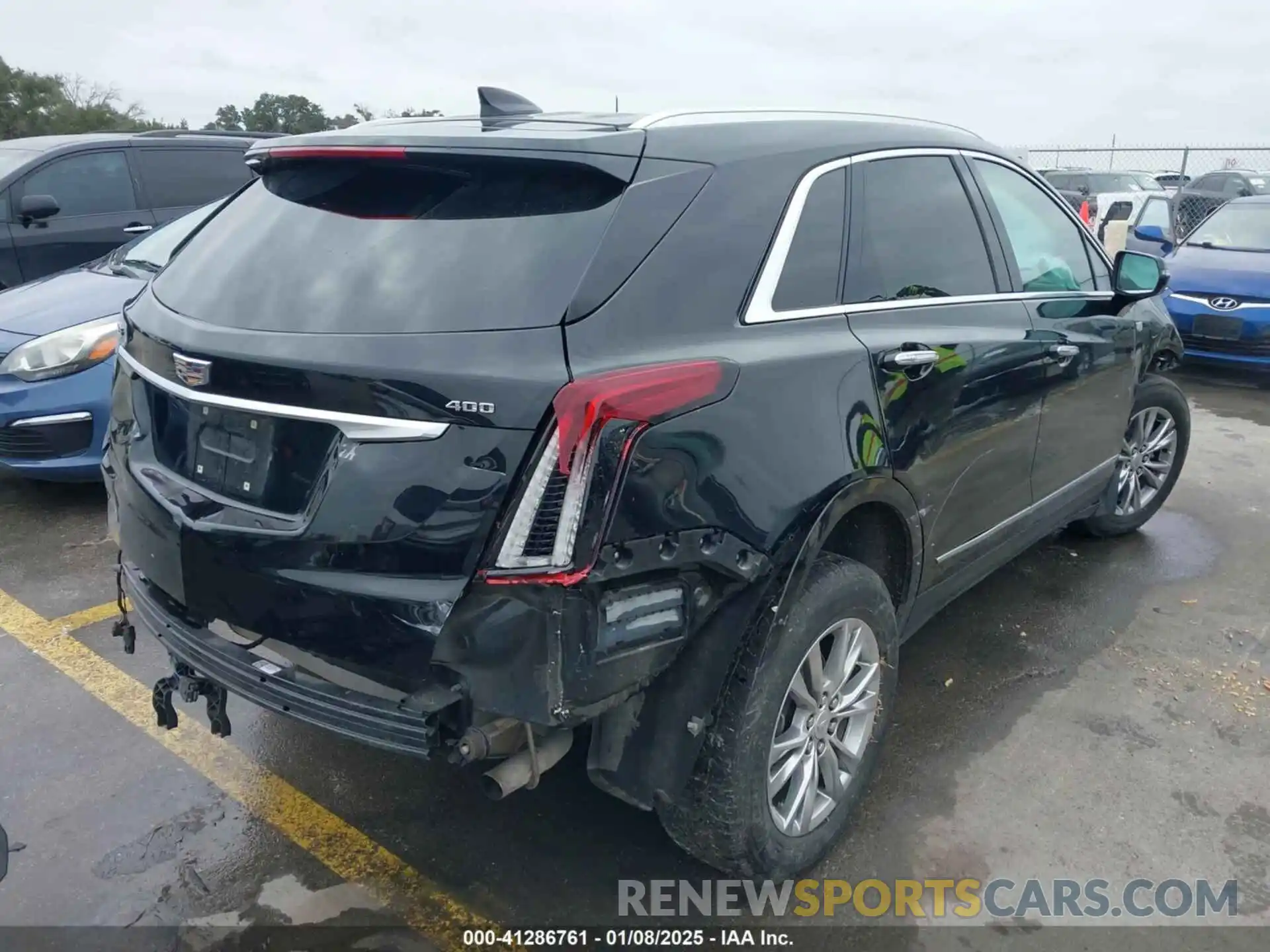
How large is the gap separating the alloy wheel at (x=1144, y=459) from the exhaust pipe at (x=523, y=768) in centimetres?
339

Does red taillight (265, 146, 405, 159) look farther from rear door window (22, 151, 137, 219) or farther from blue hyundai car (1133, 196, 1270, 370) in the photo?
blue hyundai car (1133, 196, 1270, 370)

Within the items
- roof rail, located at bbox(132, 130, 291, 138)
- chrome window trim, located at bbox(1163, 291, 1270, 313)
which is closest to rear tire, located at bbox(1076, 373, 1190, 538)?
chrome window trim, located at bbox(1163, 291, 1270, 313)

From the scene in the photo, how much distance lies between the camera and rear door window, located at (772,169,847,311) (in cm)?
239

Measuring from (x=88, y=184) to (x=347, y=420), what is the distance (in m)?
7.08

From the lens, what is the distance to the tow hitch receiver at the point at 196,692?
93.2 inches

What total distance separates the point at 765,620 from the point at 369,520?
917mm

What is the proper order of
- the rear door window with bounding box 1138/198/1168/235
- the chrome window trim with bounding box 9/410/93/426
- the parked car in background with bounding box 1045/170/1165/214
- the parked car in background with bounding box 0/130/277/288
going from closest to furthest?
1. the chrome window trim with bounding box 9/410/93/426
2. the parked car in background with bounding box 0/130/277/288
3. the rear door window with bounding box 1138/198/1168/235
4. the parked car in background with bounding box 1045/170/1165/214

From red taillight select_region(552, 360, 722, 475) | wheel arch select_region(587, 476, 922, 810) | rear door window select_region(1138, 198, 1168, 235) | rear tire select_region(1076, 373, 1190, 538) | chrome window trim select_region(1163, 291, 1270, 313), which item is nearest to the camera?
red taillight select_region(552, 360, 722, 475)

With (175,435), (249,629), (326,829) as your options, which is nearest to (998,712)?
(326,829)

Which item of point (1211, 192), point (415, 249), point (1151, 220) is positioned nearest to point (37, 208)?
point (415, 249)

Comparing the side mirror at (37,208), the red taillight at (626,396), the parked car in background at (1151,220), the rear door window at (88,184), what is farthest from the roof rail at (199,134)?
the parked car in background at (1151,220)

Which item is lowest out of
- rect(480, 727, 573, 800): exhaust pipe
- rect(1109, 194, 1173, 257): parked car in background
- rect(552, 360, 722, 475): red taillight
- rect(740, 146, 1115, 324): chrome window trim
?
rect(480, 727, 573, 800): exhaust pipe

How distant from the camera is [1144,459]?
4684 mm

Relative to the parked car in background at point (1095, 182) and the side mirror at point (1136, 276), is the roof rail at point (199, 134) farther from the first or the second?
the parked car in background at point (1095, 182)
